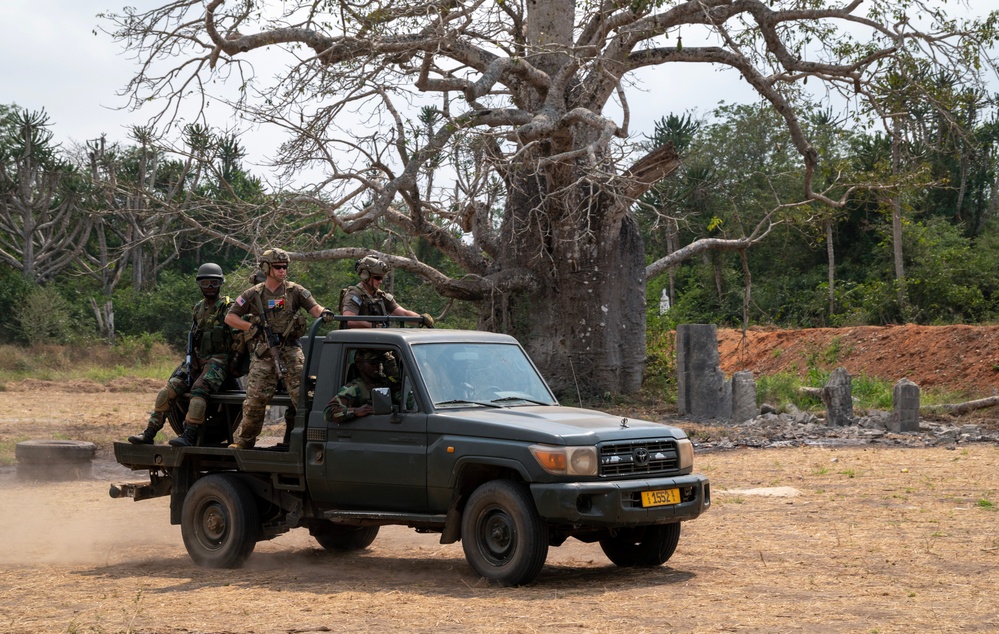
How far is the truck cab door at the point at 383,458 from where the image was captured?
8.78 meters

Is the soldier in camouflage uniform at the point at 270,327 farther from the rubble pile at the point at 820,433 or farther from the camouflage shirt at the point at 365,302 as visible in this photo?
the rubble pile at the point at 820,433

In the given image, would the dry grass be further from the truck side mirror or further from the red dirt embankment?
the red dirt embankment

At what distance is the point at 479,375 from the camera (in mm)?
9258

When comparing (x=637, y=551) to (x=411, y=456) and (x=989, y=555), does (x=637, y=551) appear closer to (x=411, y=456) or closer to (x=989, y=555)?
(x=411, y=456)

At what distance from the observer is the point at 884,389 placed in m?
24.6

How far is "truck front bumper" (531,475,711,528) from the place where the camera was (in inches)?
312

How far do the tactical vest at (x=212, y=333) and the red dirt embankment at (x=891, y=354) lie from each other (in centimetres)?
1926

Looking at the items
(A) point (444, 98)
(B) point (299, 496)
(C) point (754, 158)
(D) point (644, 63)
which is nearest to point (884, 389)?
(D) point (644, 63)

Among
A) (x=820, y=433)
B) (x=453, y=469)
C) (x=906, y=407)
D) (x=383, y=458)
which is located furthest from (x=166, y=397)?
(x=906, y=407)

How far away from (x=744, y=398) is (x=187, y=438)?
13.1 meters

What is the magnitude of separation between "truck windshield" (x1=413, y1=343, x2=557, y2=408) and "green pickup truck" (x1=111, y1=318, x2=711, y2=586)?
A: 1cm

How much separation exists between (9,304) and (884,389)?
3510 cm

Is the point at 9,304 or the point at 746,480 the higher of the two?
the point at 9,304

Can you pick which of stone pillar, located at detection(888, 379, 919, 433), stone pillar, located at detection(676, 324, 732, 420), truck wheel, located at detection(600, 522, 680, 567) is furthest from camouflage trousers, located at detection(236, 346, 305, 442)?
stone pillar, located at detection(676, 324, 732, 420)
